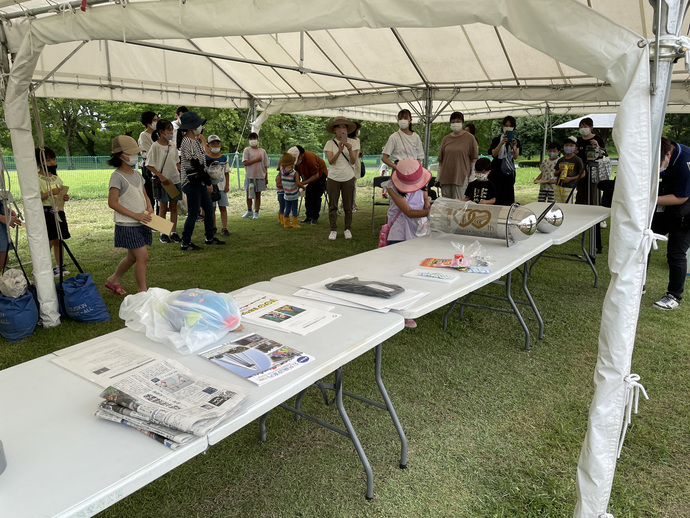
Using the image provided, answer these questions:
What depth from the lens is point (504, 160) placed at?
23.1 ft

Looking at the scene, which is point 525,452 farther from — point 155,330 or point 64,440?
point 64,440

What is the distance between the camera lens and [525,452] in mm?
2291

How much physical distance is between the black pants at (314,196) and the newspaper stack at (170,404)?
7.15 metres

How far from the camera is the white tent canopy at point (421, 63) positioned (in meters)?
1.53

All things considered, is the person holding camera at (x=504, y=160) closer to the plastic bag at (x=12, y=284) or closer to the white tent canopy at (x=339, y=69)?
the white tent canopy at (x=339, y=69)

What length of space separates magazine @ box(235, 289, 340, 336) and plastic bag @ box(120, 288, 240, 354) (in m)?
0.13

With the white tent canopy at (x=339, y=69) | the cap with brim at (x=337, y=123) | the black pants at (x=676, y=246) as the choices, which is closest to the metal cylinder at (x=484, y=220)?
the black pants at (x=676, y=246)

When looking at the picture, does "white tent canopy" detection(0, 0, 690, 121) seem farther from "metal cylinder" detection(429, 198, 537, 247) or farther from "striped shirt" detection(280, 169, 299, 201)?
"metal cylinder" detection(429, 198, 537, 247)

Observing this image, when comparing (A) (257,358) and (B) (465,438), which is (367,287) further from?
(B) (465,438)

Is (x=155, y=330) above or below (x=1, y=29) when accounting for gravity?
below

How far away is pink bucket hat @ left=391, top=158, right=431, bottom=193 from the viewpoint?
3.49 meters

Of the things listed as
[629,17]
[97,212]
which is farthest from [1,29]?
[97,212]

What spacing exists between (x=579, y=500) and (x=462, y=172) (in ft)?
18.3

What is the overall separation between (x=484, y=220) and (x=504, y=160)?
432cm
